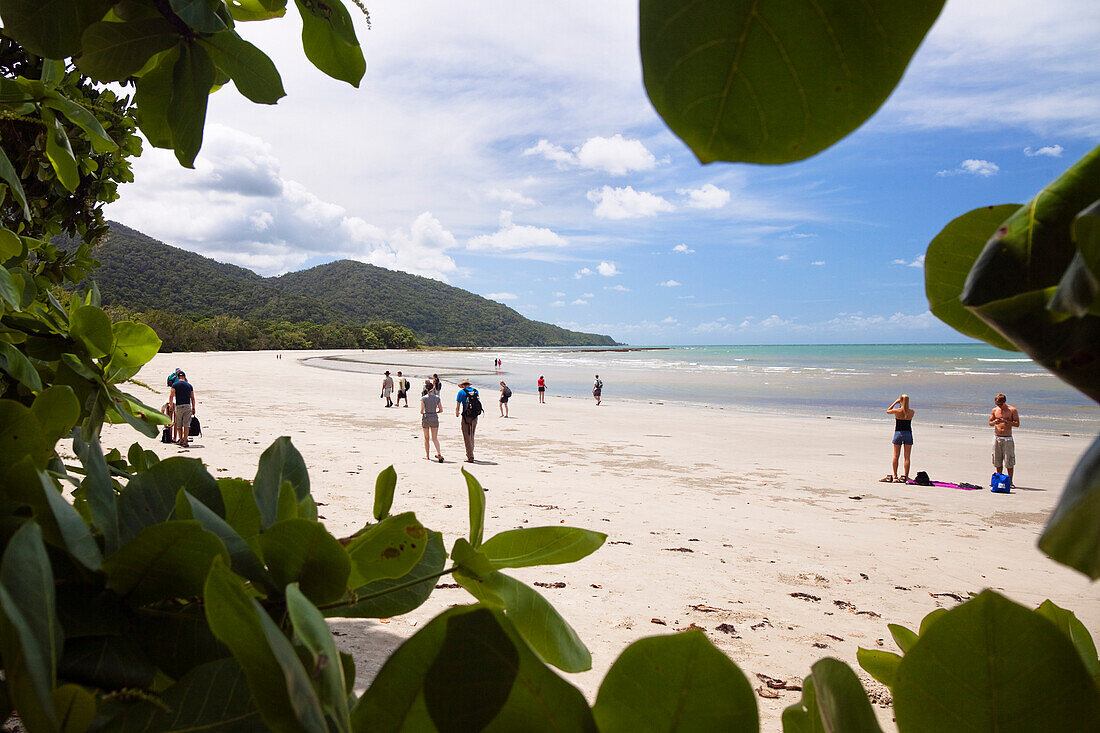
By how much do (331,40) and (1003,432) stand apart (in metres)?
11.1

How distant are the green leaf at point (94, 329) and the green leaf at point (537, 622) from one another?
0.77 m

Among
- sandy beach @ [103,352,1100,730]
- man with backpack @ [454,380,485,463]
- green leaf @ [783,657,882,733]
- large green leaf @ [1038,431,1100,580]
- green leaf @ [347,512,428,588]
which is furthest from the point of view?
man with backpack @ [454,380,485,463]

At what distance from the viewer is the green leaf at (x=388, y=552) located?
0.46 metres

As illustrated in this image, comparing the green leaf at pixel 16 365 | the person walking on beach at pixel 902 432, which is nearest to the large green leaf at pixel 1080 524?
the green leaf at pixel 16 365

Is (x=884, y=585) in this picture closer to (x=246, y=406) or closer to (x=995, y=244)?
(x=995, y=244)

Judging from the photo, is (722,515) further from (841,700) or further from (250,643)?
(250,643)

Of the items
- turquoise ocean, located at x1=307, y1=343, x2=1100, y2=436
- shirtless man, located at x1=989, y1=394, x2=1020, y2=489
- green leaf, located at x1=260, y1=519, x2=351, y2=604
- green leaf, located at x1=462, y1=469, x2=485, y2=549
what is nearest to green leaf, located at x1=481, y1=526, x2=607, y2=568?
green leaf, located at x1=462, y1=469, x2=485, y2=549

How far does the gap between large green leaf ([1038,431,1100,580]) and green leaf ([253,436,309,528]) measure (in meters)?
0.45

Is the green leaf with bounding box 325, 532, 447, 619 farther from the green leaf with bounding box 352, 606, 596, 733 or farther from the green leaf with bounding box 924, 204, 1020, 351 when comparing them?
the green leaf with bounding box 924, 204, 1020, 351

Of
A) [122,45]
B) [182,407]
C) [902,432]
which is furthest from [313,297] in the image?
[122,45]

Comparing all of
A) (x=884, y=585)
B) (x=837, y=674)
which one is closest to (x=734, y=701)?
(x=837, y=674)

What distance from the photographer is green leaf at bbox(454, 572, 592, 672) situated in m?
0.48

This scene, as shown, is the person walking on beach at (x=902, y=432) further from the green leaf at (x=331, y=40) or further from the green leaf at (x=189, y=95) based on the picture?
the green leaf at (x=189, y=95)

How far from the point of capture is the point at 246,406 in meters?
17.0
